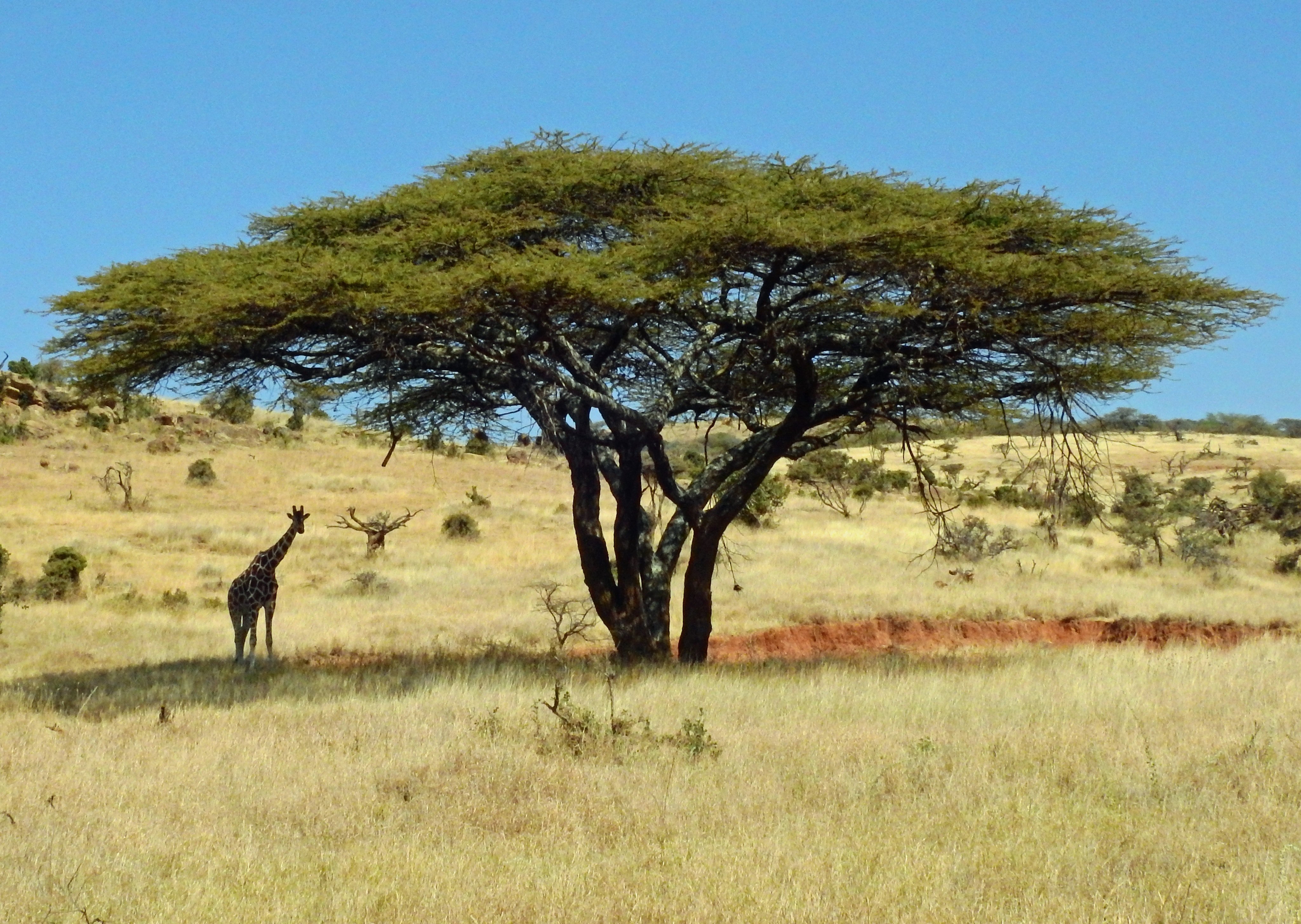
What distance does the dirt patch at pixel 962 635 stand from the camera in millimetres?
19297

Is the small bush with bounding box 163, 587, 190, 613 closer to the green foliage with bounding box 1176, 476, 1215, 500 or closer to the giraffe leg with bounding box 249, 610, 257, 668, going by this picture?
the giraffe leg with bounding box 249, 610, 257, 668

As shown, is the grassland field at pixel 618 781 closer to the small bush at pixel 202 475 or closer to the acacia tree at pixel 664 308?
the acacia tree at pixel 664 308

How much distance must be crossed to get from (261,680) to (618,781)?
7.15 metres

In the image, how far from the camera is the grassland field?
618 cm

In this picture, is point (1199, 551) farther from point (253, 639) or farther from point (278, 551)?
point (253, 639)

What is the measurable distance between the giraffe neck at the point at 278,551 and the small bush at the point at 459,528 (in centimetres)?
1453

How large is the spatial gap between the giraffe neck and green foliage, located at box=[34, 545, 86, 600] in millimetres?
7644

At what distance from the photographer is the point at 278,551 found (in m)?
16.7

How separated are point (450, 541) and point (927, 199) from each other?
19.4m

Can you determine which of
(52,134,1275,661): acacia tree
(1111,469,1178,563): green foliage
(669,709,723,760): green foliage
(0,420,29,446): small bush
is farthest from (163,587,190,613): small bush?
(0,420,29,446): small bush

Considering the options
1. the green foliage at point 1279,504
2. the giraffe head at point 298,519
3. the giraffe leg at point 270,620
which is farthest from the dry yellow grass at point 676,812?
the green foliage at point 1279,504

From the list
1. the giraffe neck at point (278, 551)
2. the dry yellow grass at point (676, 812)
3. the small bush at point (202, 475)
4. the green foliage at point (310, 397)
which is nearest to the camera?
the dry yellow grass at point (676, 812)

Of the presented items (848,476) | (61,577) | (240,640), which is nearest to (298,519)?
(240,640)

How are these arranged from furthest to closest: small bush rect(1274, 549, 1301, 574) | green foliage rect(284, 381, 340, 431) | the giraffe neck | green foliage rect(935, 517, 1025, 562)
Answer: small bush rect(1274, 549, 1301, 574) → green foliage rect(935, 517, 1025, 562) → the giraffe neck → green foliage rect(284, 381, 340, 431)
